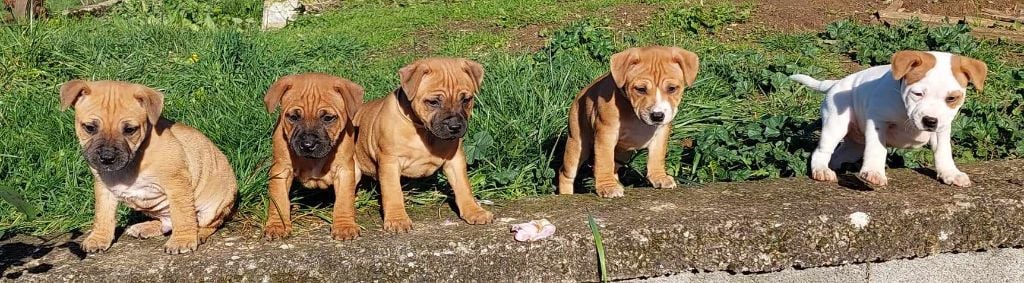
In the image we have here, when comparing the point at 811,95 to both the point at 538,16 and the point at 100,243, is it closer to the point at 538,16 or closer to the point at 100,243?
the point at 538,16

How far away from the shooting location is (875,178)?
4887mm

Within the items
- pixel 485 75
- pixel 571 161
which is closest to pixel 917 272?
pixel 571 161

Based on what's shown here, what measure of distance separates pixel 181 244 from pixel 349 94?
0.99m

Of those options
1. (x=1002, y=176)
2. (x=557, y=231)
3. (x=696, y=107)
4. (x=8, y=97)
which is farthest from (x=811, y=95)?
(x=8, y=97)

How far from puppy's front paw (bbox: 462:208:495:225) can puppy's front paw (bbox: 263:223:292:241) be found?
2.62 feet

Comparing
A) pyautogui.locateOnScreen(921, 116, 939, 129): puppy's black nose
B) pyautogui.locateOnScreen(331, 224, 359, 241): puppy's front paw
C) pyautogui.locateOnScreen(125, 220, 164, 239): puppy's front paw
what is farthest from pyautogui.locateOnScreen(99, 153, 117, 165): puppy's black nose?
pyautogui.locateOnScreen(921, 116, 939, 129): puppy's black nose

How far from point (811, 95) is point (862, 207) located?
8.85ft

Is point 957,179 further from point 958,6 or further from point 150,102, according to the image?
point 958,6

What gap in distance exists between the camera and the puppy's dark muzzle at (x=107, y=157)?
13.5 feet

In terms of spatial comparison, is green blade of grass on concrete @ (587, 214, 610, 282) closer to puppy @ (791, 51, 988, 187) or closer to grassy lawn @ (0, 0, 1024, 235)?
grassy lawn @ (0, 0, 1024, 235)

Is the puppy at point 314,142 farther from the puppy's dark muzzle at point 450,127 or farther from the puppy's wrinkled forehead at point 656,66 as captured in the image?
the puppy's wrinkled forehead at point 656,66

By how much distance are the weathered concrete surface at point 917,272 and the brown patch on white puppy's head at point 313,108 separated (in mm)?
1536

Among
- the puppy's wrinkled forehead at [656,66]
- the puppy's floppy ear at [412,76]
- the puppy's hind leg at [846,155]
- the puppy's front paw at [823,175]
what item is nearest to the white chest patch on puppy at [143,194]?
the puppy's floppy ear at [412,76]

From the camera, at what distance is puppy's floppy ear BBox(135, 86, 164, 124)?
4230 mm
